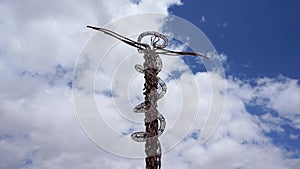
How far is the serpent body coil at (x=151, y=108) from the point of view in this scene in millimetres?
41188

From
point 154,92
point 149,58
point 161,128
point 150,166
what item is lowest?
point 150,166

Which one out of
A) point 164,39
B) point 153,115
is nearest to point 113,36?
point 164,39

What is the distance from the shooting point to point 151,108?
41.8 meters

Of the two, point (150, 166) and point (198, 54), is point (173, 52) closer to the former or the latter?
point (198, 54)

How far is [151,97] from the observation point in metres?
42.2

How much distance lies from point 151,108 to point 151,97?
109 centimetres

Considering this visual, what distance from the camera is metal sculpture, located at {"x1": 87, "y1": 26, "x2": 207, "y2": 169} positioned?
41.2m

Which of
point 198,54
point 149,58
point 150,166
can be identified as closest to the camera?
point 150,166

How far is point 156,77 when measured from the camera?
142ft

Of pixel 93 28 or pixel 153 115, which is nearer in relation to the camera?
pixel 153 115

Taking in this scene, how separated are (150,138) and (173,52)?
390 inches

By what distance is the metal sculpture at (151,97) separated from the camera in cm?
4125

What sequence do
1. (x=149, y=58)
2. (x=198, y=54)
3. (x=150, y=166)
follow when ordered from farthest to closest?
(x=198, y=54)
(x=149, y=58)
(x=150, y=166)

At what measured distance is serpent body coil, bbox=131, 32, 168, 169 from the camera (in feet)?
135
